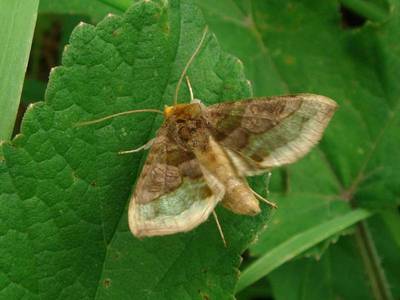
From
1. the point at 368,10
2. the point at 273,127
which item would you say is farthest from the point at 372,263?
the point at 368,10

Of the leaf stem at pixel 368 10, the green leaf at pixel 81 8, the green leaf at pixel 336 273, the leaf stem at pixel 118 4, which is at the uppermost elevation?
the leaf stem at pixel 118 4

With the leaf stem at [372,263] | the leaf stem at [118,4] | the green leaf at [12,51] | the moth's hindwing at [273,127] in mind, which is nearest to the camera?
the green leaf at [12,51]

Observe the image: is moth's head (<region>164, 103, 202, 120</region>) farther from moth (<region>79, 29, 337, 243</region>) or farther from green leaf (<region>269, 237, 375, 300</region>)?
green leaf (<region>269, 237, 375, 300</region>)

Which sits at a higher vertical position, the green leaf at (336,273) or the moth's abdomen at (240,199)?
the moth's abdomen at (240,199)

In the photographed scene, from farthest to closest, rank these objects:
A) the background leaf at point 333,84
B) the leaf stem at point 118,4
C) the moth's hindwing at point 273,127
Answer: the background leaf at point 333,84, the leaf stem at point 118,4, the moth's hindwing at point 273,127

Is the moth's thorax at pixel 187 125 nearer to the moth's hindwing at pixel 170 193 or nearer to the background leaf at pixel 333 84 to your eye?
the moth's hindwing at pixel 170 193

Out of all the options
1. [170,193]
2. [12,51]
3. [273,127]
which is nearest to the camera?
[170,193]

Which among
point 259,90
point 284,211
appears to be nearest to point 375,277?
point 284,211

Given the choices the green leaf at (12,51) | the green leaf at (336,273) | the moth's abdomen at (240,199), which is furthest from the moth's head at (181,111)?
the green leaf at (336,273)

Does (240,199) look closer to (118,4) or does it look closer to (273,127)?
(273,127)

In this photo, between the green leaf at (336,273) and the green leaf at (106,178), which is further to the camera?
the green leaf at (336,273)
